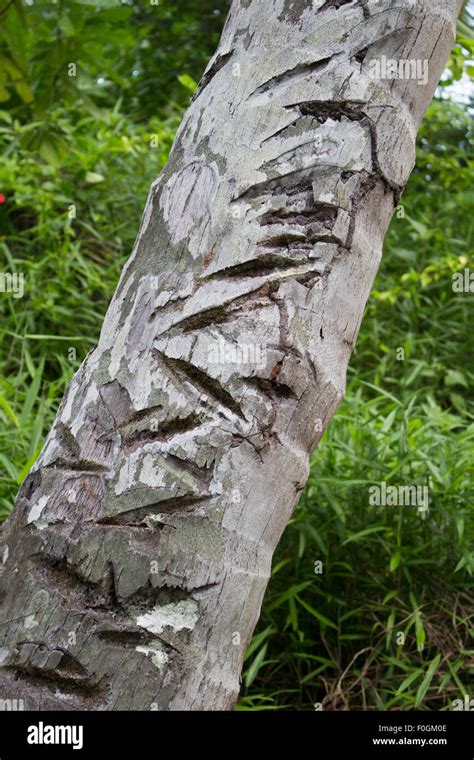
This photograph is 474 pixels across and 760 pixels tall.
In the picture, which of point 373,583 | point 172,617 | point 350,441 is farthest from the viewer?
point 350,441

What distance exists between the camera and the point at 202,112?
1.62 metres

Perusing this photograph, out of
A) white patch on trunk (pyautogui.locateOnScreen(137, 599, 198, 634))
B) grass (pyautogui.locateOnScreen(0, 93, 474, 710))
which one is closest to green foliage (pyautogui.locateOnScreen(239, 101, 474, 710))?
grass (pyautogui.locateOnScreen(0, 93, 474, 710))

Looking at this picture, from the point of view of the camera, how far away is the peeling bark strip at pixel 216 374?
4.56 ft

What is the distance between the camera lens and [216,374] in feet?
4.74

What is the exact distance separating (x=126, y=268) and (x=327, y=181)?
0.42 metres

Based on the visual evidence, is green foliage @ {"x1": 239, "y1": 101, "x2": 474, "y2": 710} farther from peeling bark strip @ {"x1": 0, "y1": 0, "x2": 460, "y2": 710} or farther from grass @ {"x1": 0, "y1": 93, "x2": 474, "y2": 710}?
peeling bark strip @ {"x1": 0, "y1": 0, "x2": 460, "y2": 710}

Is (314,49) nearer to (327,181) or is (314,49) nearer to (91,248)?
(327,181)

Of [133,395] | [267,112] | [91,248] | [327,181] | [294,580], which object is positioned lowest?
[294,580]

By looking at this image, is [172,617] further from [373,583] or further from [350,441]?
[350,441]

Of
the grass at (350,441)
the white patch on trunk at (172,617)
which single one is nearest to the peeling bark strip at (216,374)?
the white patch on trunk at (172,617)

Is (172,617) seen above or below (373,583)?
below

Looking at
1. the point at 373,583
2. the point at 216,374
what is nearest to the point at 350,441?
the point at 373,583

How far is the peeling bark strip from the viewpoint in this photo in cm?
139
